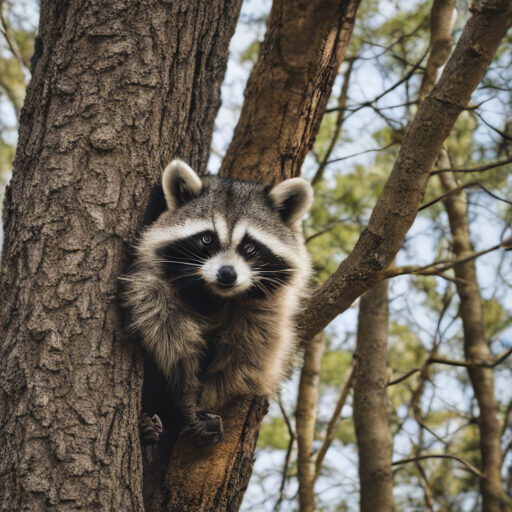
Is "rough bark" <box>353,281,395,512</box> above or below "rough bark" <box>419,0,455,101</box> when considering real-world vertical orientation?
below

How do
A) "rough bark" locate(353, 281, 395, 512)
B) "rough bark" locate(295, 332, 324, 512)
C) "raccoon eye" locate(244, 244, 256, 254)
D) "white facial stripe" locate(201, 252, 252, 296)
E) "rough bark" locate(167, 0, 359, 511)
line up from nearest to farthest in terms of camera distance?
1. "white facial stripe" locate(201, 252, 252, 296)
2. "raccoon eye" locate(244, 244, 256, 254)
3. "rough bark" locate(167, 0, 359, 511)
4. "rough bark" locate(353, 281, 395, 512)
5. "rough bark" locate(295, 332, 324, 512)

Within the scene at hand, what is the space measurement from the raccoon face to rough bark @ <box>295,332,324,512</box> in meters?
1.62

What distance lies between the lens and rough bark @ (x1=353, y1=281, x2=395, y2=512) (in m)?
4.11

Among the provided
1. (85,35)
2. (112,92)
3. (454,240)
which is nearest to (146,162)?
(112,92)

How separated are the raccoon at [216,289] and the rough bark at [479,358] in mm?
2103

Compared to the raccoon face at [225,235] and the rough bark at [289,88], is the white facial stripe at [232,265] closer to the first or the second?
the raccoon face at [225,235]

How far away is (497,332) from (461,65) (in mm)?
4381

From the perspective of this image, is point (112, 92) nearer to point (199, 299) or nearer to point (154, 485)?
point (199, 299)

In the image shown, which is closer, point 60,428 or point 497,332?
point 60,428

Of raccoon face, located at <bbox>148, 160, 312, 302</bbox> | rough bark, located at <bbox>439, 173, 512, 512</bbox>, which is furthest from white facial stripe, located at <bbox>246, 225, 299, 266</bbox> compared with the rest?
rough bark, located at <bbox>439, 173, 512, 512</bbox>

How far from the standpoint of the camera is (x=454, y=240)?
5.47 metres

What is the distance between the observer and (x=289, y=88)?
3576 mm

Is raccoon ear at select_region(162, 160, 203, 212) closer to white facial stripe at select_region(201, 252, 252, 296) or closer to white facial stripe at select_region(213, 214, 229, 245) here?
white facial stripe at select_region(213, 214, 229, 245)

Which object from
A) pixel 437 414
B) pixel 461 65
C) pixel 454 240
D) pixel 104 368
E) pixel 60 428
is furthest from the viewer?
pixel 437 414
